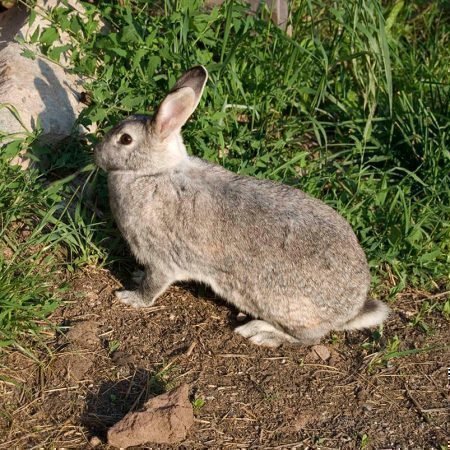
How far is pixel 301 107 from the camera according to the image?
600 cm

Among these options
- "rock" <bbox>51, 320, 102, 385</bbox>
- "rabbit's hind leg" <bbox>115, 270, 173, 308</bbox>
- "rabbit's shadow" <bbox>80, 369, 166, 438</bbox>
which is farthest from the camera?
"rabbit's hind leg" <bbox>115, 270, 173, 308</bbox>

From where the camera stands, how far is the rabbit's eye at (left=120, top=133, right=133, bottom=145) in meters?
4.90

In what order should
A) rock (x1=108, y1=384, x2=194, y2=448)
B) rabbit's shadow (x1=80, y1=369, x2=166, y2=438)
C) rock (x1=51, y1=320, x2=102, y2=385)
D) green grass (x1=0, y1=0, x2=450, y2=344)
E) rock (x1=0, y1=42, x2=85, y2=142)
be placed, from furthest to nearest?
rock (x1=0, y1=42, x2=85, y2=142), green grass (x1=0, y1=0, x2=450, y2=344), rock (x1=51, y1=320, x2=102, y2=385), rabbit's shadow (x1=80, y1=369, x2=166, y2=438), rock (x1=108, y1=384, x2=194, y2=448)

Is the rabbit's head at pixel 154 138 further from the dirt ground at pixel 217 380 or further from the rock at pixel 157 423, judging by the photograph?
the rock at pixel 157 423

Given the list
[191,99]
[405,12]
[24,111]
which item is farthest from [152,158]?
[405,12]

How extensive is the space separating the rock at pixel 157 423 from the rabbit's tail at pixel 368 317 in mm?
1173

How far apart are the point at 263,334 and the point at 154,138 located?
4.28 feet

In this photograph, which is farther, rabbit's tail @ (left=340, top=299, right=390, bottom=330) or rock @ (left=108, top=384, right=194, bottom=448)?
rabbit's tail @ (left=340, top=299, right=390, bottom=330)

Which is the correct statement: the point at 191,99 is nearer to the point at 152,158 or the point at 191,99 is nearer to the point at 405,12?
the point at 152,158

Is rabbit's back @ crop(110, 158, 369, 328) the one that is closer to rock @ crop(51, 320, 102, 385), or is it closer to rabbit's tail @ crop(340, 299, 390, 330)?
rabbit's tail @ crop(340, 299, 390, 330)

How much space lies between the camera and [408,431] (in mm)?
4398

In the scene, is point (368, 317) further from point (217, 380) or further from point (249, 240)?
point (217, 380)

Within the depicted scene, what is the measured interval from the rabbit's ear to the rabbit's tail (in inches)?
59.2

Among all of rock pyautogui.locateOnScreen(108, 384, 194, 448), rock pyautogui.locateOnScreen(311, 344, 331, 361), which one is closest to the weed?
rock pyautogui.locateOnScreen(108, 384, 194, 448)
